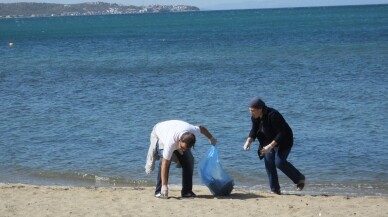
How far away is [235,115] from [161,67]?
16.8 meters

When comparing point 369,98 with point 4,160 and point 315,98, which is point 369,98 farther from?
point 4,160

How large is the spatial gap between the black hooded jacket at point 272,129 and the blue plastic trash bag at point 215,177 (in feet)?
1.94

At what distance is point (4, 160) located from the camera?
13.5m

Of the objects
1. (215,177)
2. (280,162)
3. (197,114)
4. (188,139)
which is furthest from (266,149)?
(197,114)

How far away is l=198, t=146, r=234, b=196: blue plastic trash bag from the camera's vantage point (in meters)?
9.09

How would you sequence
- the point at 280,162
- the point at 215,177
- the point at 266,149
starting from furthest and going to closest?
the point at 215,177, the point at 280,162, the point at 266,149

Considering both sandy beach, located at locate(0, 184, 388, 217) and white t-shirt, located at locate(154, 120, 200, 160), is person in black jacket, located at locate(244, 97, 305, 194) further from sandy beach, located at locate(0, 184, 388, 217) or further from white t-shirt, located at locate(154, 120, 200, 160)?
white t-shirt, located at locate(154, 120, 200, 160)

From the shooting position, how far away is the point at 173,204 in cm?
844

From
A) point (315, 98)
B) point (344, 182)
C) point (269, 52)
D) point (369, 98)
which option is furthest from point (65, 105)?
point (269, 52)

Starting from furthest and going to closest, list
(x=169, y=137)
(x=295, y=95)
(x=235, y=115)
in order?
(x=295, y=95) → (x=235, y=115) → (x=169, y=137)

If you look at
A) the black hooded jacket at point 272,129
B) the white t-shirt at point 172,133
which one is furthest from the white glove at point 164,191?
the black hooded jacket at point 272,129

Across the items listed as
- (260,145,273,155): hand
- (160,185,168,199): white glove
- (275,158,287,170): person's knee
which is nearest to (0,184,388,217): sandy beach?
(160,185,168,199): white glove

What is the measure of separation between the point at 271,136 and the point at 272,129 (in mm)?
98

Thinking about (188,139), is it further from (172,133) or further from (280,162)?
(280,162)
